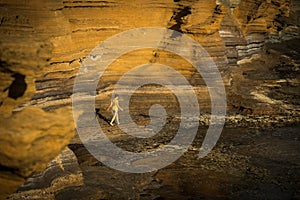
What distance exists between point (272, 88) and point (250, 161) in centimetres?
923

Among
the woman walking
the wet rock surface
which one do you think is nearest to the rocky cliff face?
the woman walking

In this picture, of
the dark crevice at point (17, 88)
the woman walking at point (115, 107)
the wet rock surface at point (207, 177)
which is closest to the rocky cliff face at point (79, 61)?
the dark crevice at point (17, 88)

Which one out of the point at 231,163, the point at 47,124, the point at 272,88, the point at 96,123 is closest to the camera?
the point at 47,124

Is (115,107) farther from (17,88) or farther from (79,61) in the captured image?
(17,88)

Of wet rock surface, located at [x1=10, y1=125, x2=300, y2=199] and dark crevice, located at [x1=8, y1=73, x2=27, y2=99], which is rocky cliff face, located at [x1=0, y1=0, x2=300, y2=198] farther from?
wet rock surface, located at [x1=10, y1=125, x2=300, y2=199]

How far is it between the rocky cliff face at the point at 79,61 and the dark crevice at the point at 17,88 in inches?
0.7

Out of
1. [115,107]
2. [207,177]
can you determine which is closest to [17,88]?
[207,177]

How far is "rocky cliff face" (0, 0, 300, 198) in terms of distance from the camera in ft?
17.2

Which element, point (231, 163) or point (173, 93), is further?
point (173, 93)

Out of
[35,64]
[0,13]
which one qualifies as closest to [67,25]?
[0,13]

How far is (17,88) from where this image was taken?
609 cm

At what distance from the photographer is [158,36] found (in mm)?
15523

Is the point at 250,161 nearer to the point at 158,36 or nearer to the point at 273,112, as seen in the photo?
the point at 273,112

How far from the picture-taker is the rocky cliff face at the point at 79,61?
5.24 metres
